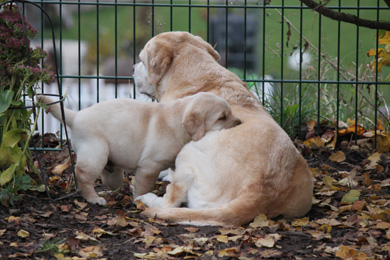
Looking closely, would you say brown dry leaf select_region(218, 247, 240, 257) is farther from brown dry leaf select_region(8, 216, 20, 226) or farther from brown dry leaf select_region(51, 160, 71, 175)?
brown dry leaf select_region(51, 160, 71, 175)

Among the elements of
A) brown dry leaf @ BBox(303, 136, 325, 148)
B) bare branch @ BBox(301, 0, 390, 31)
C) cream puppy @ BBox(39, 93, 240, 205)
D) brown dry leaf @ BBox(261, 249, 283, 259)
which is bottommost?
brown dry leaf @ BBox(261, 249, 283, 259)

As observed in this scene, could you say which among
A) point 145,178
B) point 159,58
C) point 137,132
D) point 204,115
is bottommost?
point 145,178

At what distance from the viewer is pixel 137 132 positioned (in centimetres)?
415

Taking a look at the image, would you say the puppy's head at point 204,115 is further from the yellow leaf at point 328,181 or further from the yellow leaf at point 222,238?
the yellow leaf at point 328,181

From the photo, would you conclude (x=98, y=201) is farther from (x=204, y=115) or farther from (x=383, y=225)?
(x=383, y=225)

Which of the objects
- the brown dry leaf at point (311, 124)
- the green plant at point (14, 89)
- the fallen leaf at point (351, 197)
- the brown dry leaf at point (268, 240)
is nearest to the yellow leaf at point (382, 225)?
the fallen leaf at point (351, 197)

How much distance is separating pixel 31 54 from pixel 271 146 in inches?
71.8

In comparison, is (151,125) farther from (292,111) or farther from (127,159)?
(292,111)

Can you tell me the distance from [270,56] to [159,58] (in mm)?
7698

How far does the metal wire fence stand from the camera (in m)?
5.88

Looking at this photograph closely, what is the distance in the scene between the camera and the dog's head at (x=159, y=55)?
4.83 metres

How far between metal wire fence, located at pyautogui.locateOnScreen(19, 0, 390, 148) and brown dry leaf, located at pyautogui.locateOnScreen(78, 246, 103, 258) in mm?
1452

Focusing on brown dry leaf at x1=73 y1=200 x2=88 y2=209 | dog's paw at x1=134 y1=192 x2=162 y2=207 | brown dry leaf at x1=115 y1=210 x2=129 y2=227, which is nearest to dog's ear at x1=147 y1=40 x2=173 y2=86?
dog's paw at x1=134 y1=192 x2=162 y2=207

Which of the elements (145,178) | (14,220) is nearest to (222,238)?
(145,178)
